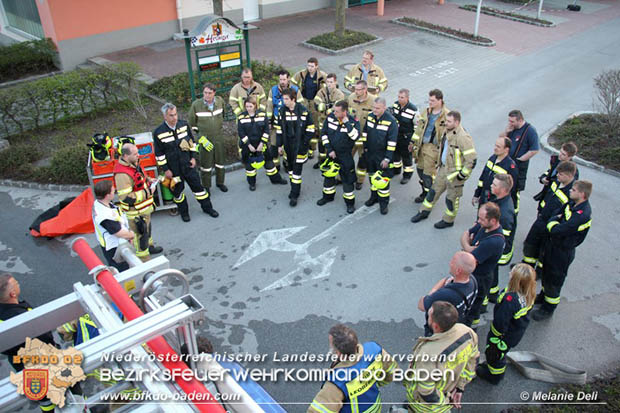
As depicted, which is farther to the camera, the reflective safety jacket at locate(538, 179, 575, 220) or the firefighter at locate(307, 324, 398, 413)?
the reflective safety jacket at locate(538, 179, 575, 220)

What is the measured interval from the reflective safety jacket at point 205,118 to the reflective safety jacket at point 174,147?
0.77 meters

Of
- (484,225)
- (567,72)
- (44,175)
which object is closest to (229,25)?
(44,175)

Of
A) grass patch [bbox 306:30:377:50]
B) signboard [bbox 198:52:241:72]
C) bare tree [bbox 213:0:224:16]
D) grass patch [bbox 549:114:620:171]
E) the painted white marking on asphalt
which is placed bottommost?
the painted white marking on asphalt

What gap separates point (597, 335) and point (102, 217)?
19.6 feet

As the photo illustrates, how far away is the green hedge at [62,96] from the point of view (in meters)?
10.4

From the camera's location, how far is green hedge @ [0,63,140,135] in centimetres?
1044

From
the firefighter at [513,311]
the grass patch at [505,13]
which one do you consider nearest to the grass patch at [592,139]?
the firefighter at [513,311]

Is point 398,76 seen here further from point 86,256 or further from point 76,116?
point 86,256

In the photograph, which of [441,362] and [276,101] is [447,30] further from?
[441,362]

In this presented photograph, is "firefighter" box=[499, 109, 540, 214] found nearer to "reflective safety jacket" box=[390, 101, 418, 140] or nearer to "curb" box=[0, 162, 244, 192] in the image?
"reflective safety jacket" box=[390, 101, 418, 140]

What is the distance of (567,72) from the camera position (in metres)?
15.2

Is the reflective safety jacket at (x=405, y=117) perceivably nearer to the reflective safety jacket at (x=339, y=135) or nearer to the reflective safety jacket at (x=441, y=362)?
the reflective safety jacket at (x=339, y=135)

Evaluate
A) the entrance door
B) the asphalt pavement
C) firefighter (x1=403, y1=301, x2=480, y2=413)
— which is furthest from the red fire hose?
the entrance door

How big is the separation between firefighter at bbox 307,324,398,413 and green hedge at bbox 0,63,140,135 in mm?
9713
